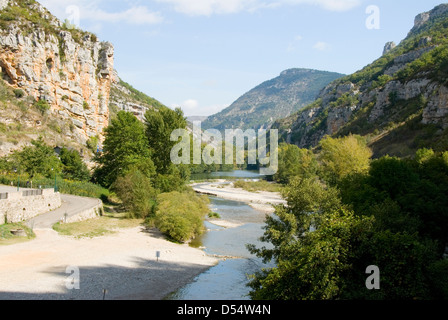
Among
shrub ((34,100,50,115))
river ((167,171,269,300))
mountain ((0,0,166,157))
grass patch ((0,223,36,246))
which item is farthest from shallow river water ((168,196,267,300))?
shrub ((34,100,50,115))

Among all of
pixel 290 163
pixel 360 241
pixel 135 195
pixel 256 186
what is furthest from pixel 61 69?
pixel 360 241

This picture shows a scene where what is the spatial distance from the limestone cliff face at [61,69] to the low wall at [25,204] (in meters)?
41.3

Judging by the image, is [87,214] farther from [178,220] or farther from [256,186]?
[256,186]

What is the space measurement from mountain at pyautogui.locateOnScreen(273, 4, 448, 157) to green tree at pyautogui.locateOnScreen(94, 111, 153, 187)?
42.1 metres

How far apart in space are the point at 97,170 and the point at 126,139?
10.2 meters

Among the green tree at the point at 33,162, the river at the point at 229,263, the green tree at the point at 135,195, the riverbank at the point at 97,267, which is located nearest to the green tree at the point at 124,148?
the green tree at the point at 135,195

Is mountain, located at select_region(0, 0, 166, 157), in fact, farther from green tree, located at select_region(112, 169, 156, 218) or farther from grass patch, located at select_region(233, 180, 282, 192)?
grass patch, located at select_region(233, 180, 282, 192)

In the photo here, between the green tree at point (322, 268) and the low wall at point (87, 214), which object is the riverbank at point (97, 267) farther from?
the green tree at point (322, 268)

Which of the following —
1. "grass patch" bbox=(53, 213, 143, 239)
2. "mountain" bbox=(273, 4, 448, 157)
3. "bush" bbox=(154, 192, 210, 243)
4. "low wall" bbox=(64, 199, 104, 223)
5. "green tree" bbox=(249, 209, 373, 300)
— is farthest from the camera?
"mountain" bbox=(273, 4, 448, 157)

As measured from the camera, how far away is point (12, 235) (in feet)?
79.8

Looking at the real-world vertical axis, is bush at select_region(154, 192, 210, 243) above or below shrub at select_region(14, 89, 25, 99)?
below

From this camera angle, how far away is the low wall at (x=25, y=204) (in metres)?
26.1

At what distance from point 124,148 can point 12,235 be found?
81.8 ft

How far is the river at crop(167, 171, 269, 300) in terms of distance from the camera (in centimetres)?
2111
